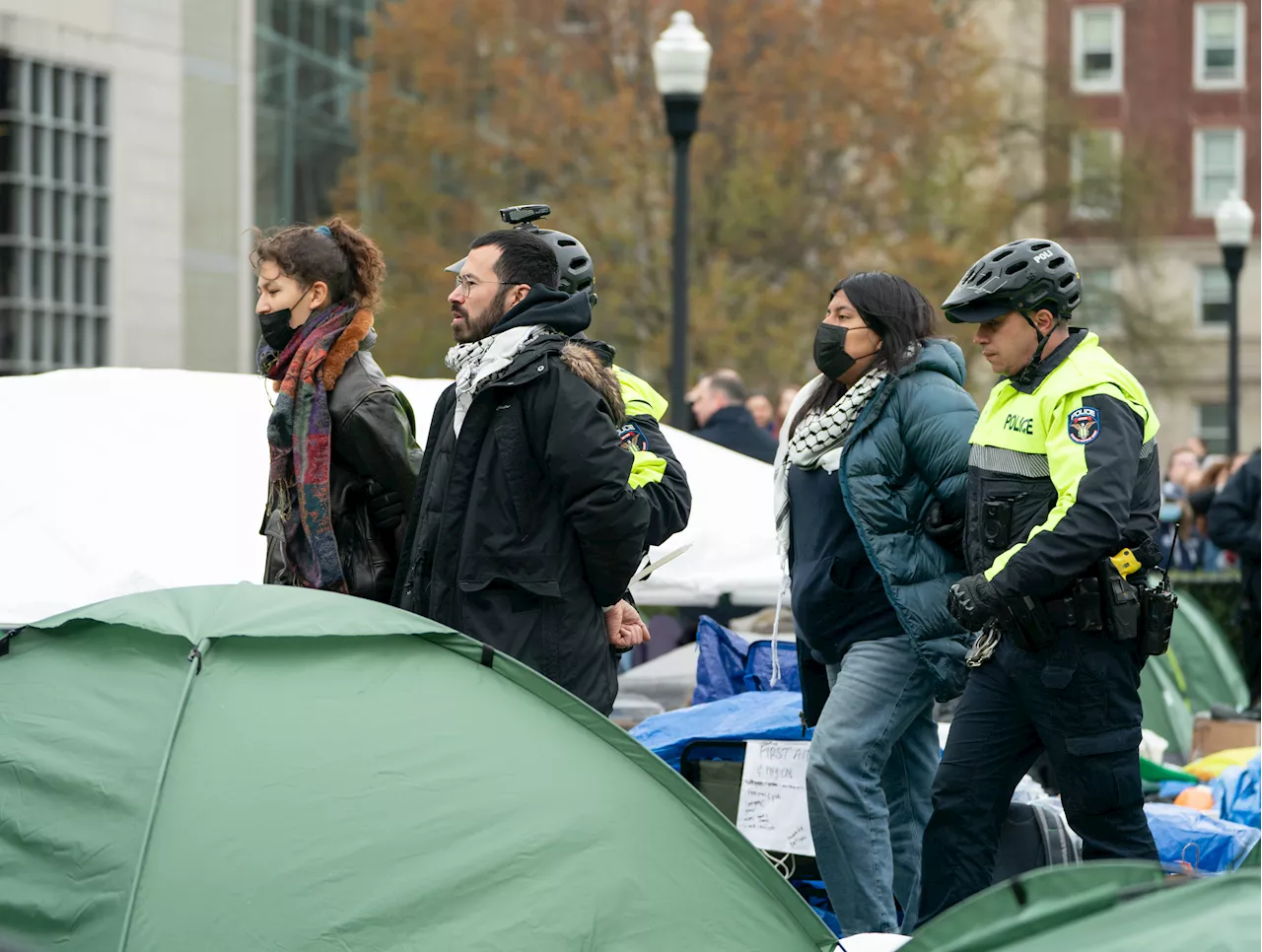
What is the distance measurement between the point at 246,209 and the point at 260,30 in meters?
3.56

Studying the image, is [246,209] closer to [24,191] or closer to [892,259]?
[24,191]

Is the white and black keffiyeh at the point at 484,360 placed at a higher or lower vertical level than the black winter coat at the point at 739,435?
higher

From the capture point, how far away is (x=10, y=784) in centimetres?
453

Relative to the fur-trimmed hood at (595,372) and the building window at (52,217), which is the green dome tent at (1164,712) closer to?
the fur-trimmed hood at (595,372)

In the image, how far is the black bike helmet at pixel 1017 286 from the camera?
5.30 m

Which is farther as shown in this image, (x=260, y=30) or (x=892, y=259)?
(x=260, y=30)

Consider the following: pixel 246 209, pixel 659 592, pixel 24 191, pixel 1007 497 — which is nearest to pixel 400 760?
pixel 1007 497

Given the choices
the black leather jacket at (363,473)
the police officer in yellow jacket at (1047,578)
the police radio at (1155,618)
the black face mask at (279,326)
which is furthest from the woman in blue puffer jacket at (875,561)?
the black face mask at (279,326)

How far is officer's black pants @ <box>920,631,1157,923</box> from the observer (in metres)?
5.11

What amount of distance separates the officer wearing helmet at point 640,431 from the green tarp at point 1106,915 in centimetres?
199

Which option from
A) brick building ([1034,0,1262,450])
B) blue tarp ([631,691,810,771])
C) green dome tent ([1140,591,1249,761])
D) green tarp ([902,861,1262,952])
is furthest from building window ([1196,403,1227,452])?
green tarp ([902,861,1262,952])

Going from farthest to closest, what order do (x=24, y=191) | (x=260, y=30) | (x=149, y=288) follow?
(x=260, y=30) → (x=149, y=288) → (x=24, y=191)

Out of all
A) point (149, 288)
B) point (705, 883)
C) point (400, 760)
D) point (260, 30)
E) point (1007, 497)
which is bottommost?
point (705, 883)

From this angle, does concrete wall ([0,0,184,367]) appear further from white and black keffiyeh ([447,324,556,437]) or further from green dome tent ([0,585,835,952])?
green dome tent ([0,585,835,952])
